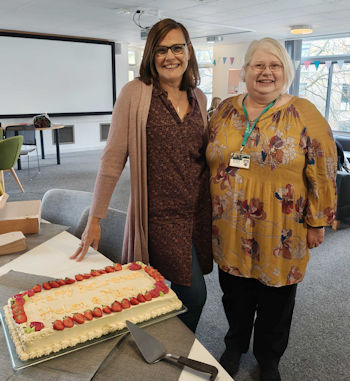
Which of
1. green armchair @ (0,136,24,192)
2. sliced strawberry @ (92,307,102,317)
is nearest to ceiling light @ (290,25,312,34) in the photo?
green armchair @ (0,136,24,192)

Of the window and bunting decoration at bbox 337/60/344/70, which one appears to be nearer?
bunting decoration at bbox 337/60/344/70

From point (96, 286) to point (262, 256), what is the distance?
695 millimetres

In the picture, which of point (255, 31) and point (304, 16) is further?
point (255, 31)

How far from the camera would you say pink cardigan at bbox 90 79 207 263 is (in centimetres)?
139

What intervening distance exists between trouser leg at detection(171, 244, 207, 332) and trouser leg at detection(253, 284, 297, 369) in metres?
0.28

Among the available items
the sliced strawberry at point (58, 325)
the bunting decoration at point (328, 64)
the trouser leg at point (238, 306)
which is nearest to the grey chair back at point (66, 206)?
the trouser leg at point (238, 306)

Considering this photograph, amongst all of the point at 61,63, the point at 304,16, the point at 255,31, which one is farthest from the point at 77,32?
the point at 304,16

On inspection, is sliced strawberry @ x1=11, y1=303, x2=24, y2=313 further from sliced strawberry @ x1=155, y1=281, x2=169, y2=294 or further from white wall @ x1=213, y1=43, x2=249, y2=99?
white wall @ x1=213, y1=43, x2=249, y2=99

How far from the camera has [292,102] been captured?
144cm

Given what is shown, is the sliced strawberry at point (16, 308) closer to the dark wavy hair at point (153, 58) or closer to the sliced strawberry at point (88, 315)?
the sliced strawberry at point (88, 315)

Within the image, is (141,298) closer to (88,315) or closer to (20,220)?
(88,315)

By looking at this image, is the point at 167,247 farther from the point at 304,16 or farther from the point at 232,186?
the point at 304,16

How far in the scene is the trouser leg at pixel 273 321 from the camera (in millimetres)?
1594

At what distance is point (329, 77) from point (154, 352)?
9173mm
